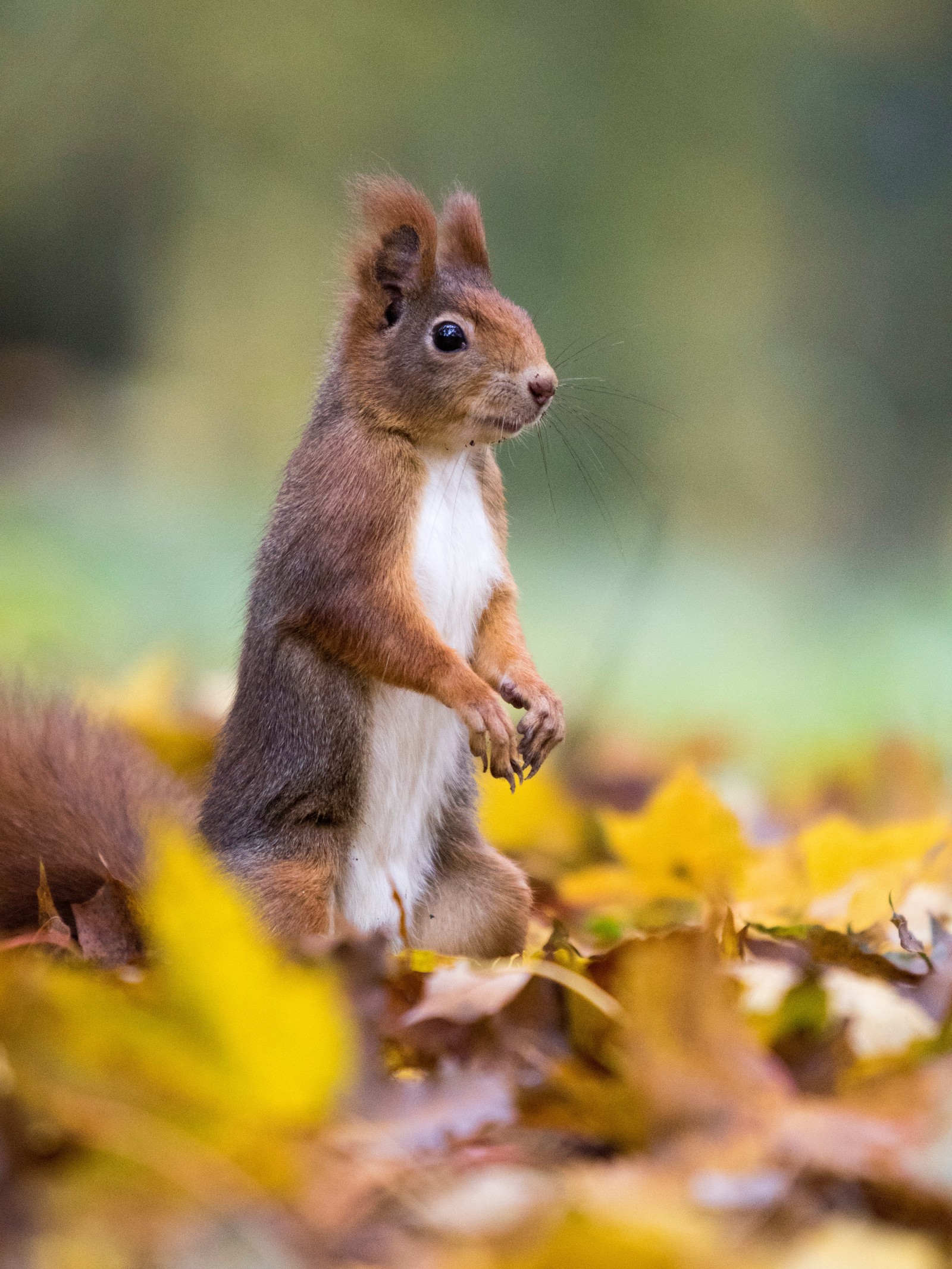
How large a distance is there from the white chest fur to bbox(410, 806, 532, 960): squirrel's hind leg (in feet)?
0.05

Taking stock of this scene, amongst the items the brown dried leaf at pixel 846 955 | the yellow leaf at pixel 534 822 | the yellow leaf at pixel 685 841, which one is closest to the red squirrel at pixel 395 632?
the yellow leaf at pixel 685 841

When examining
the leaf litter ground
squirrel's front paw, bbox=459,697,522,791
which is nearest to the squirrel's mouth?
squirrel's front paw, bbox=459,697,522,791

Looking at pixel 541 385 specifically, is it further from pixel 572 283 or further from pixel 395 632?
pixel 572 283

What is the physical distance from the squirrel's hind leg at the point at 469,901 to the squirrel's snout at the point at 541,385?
34 cm

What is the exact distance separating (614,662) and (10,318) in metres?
1.45

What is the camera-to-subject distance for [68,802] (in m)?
1.08

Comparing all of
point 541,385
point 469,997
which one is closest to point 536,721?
point 541,385

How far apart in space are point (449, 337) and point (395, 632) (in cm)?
25

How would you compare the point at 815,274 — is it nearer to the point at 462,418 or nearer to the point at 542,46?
the point at 542,46

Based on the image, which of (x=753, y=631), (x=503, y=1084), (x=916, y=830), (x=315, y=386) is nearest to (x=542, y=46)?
(x=753, y=631)

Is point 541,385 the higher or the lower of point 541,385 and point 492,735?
the higher

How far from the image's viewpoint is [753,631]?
255cm

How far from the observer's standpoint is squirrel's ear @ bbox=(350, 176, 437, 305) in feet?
3.54

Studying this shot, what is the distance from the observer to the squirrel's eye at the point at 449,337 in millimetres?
1072
